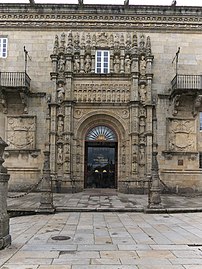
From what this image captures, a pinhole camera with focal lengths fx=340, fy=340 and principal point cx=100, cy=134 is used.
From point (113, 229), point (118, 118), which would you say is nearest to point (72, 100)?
point (118, 118)

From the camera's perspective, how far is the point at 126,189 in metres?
18.8

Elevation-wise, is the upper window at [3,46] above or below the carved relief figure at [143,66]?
above

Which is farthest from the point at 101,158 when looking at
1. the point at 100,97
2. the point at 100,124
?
the point at 100,97

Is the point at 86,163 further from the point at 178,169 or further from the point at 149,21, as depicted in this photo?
the point at 149,21

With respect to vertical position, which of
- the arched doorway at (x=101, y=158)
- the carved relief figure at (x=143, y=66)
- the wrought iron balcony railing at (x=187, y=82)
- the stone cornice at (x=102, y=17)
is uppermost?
the stone cornice at (x=102, y=17)

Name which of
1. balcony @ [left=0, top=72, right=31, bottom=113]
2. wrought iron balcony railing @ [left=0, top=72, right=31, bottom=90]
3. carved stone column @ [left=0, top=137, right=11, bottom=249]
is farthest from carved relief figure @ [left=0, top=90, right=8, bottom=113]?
carved stone column @ [left=0, top=137, right=11, bottom=249]

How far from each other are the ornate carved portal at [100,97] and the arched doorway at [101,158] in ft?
1.72

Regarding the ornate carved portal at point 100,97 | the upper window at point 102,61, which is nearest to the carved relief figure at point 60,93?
the ornate carved portal at point 100,97

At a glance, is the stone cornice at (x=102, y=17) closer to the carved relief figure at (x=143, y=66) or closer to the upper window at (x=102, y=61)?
the upper window at (x=102, y=61)

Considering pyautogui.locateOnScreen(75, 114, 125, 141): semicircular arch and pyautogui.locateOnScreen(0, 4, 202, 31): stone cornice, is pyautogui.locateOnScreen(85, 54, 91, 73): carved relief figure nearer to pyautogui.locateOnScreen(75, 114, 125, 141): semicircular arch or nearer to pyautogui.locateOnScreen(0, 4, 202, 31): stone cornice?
pyautogui.locateOnScreen(0, 4, 202, 31): stone cornice

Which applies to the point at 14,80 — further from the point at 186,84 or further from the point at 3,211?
the point at 3,211

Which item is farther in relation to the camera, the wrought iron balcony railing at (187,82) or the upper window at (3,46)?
the upper window at (3,46)

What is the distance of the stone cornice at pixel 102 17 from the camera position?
1989cm

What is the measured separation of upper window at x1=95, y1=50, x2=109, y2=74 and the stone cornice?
152cm
